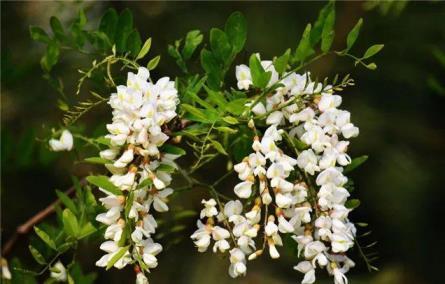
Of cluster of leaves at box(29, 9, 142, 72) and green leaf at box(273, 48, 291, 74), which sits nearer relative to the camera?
green leaf at box(273, 48, 291, 74)

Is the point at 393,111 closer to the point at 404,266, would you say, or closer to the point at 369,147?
the point at 369,147

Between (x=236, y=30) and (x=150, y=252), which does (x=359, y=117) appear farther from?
(x=150, y=252)

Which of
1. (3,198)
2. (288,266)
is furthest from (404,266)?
(3,198)

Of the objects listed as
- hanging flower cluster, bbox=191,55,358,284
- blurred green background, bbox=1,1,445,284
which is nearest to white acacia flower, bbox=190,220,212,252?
hanging flower cluster, bbox=191,55,358,284

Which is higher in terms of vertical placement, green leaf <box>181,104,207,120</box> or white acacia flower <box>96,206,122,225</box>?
green leaf <box>181,104,207,120</box>

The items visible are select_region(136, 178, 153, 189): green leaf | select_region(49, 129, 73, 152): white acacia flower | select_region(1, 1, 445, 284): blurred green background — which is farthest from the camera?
select_region(1, 1, 445, 284): blurred green background

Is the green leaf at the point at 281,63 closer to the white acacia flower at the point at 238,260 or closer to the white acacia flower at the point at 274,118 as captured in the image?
the white acacia flower at the point at 274,118

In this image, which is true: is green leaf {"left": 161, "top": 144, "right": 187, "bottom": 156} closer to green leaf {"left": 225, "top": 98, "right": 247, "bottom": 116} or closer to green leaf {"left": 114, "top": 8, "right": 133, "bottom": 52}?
green leaf {"left": 225, "top": 98, "right": 247, "bottom": 116}
